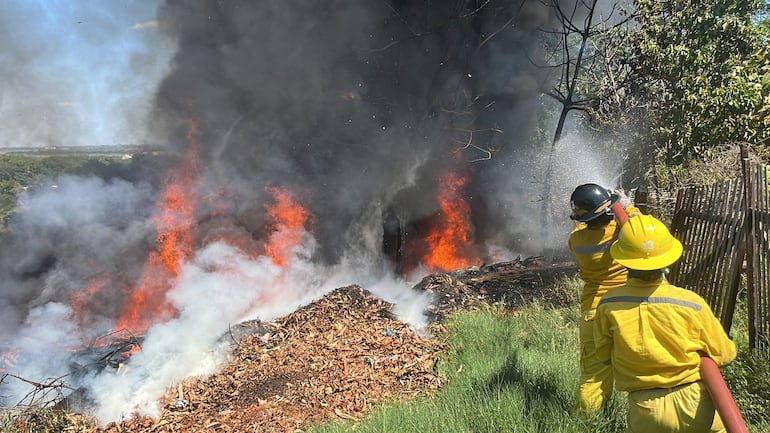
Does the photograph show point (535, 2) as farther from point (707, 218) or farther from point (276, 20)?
point (707, 218)

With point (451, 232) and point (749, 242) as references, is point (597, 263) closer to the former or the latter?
point (749, 242)

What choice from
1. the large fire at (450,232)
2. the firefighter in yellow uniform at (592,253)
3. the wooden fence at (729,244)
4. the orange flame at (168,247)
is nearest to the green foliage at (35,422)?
the orange flame at (168,247)

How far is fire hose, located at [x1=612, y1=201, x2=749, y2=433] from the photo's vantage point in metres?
1.72

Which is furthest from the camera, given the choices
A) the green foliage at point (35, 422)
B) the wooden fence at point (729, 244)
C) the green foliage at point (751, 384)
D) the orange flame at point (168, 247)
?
the orange flame at point (168, 247)

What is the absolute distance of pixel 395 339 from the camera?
17.1 ft

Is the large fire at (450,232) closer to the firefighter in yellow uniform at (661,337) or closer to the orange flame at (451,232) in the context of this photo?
the orange flame at (451,232)

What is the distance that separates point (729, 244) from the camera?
4.14m

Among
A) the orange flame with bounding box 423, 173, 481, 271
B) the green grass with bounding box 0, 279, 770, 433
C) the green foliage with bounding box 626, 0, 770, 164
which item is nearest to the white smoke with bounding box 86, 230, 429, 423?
the green grass with bounding box 0, 279, 770, 433

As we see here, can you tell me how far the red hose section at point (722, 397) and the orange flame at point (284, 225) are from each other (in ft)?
28.0

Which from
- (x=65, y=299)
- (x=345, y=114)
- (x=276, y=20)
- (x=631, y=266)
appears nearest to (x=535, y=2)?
(x=345, y=114)

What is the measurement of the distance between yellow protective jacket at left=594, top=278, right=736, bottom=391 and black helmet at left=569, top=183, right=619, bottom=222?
1.16 metres

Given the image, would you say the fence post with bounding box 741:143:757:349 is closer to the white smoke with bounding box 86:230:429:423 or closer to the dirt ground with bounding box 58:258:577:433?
the dirt ground with bounding box 58:258:577:433

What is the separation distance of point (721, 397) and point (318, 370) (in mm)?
3594

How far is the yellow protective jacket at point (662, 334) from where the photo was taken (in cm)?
214
